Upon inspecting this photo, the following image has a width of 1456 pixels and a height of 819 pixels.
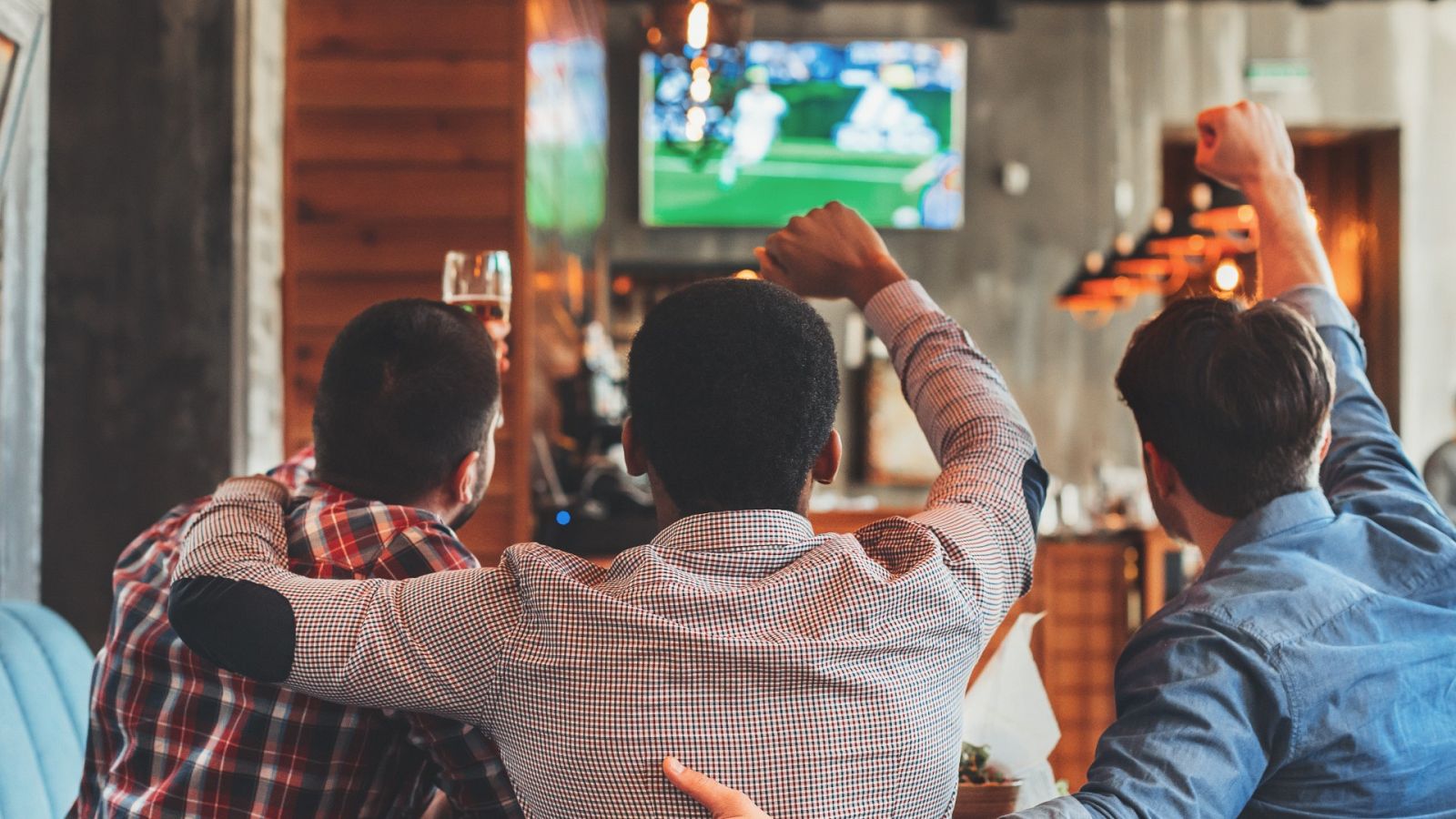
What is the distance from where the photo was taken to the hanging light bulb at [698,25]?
4.30 meters

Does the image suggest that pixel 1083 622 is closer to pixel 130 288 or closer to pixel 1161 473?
pixel 130 288

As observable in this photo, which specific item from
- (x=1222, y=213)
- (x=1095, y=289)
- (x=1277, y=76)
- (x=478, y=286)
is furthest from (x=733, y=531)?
(x=1277, y=76)

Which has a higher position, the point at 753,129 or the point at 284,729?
the point at 753,129

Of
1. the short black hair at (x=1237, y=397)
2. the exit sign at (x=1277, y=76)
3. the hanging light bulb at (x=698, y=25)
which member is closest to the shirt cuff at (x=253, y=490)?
the short black hair at (x=1237, y=397)

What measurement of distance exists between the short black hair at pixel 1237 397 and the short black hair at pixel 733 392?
0.40 meters

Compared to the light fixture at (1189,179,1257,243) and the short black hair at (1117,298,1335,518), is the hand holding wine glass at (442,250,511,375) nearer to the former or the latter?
the short black hair at (1117,298,1335,518)

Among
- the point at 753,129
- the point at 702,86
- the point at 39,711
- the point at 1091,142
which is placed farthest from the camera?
the point at 1091,142

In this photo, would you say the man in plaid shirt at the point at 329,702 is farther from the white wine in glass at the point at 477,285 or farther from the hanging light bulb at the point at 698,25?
the hanging light bulb at the point at 698,25

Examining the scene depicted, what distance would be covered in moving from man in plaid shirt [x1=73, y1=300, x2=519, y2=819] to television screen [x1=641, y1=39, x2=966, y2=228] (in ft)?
23.6

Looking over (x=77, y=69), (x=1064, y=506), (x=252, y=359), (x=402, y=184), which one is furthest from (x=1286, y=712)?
(x=1064, y=506)

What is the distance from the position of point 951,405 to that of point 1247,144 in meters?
0.66

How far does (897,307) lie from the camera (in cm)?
135

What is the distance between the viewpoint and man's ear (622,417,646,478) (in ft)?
3.88

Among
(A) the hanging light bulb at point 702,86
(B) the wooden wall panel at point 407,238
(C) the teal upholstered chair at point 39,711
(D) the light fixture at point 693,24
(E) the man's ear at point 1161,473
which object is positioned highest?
(D) the light fixture at point 693,24
